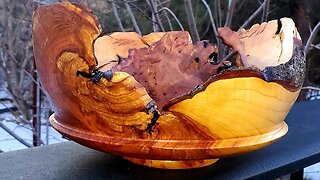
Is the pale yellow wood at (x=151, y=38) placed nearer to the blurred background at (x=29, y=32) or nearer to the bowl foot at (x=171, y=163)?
the bowl foot at (x=171, y=163)

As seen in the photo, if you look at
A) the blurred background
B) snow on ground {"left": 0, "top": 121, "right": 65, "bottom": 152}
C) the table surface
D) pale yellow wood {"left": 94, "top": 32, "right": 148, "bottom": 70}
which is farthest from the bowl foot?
snow on ground {"left": 0, "top": 121, "right": 65, "bottom": 152}

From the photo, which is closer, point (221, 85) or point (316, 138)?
point (221, 85)

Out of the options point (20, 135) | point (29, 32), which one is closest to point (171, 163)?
point (29, 32)

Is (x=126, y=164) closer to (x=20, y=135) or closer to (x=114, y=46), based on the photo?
(x=114, y=46)

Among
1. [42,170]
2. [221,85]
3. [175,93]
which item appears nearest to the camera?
[221,85]

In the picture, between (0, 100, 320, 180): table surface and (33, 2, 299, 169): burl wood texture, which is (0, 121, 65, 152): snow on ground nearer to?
(0, 100, 320, 180): table surface

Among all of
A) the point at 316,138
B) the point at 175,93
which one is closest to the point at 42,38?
the point at 175,93

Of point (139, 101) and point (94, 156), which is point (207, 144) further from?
point (94, 156)
